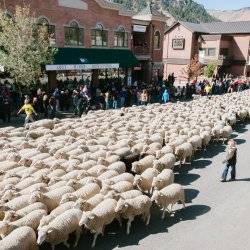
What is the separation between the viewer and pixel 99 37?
34.8m

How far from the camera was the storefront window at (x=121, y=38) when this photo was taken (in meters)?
36.6

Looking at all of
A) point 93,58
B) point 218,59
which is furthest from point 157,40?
point 218,59

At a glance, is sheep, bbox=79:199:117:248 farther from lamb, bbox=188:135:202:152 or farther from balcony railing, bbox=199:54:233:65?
balcony railing, bbox=199:54:233:65

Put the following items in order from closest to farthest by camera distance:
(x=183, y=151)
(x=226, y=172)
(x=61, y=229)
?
(x=61, y=229), (x=226, y=172), (x=183, y=151)

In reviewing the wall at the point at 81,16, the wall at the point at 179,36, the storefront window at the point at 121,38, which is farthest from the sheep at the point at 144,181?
the wall at the point at 179,36

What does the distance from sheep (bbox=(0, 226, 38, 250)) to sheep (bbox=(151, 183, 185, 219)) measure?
376 cm

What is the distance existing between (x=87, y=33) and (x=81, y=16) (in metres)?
1.47

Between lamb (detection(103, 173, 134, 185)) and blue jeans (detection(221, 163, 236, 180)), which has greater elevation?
lamb (detection(103, 173, 134, 185))

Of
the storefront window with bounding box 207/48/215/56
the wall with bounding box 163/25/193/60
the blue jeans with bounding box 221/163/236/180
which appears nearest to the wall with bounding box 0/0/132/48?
the blue jeans with bounding box 221/163/236/180

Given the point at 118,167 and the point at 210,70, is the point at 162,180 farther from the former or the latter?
the point at 210,70

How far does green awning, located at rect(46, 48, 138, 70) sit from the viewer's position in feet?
97.1

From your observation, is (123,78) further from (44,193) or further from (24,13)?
(44,193)

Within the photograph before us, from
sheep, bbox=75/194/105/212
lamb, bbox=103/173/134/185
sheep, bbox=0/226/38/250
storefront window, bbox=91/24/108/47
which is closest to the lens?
sheep, bbox=0/226/38/250

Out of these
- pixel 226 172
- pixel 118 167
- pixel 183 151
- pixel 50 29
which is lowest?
pixel 226 172
